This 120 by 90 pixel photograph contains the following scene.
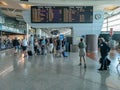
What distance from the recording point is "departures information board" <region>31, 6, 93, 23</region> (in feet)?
66.0

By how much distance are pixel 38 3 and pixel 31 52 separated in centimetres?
438

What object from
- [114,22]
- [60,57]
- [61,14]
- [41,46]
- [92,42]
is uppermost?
[114,22]

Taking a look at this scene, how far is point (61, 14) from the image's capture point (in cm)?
2028

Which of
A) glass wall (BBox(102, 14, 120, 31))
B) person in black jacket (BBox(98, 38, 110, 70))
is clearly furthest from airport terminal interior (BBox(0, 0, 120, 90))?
glass wall (BBox(102, 14, 120, 31))

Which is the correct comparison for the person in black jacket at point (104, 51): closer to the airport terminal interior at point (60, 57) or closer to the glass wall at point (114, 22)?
the airport terminal interior at point (60, 57)

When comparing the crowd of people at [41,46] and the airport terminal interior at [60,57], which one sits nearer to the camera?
the airport terminal interior at [60,57]

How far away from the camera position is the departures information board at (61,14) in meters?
20.1

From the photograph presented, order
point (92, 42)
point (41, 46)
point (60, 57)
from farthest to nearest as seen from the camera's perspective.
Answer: point (92, 42)
point (41, 46)
point (60, 57)

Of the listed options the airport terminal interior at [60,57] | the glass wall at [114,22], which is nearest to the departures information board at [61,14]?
the airport terminal interior at [60,57]

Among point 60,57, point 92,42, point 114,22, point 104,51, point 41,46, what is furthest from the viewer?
point 114,22

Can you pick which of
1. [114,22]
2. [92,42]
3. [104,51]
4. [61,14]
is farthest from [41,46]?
[114,22]

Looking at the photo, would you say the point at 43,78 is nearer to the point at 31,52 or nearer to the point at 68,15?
the point at 68,15

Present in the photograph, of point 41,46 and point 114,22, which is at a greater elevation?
point 114,22

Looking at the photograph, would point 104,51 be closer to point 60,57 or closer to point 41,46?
point 60,57
